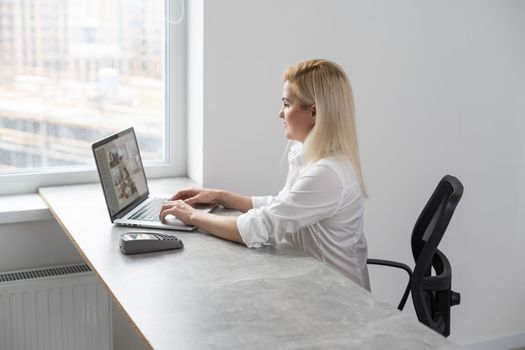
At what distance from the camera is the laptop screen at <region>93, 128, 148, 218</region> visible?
2.20 m

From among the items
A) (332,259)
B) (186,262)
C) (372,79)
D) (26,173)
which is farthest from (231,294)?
(372,79)

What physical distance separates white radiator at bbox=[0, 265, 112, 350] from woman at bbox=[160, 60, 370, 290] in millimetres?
574

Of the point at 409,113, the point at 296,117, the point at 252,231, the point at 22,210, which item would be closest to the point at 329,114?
the point at 296,117

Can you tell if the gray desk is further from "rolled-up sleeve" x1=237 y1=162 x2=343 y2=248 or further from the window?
the window

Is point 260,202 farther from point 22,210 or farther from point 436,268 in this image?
point 22,210

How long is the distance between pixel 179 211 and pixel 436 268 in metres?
0.81

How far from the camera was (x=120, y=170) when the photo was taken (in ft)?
7.63

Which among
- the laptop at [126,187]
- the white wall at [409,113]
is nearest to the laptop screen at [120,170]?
the laptop at [126,187]

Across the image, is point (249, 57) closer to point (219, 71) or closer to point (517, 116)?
point (219, 71)

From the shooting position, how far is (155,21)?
112 inches

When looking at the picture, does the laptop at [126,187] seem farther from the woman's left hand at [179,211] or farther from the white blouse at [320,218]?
the white blouse at [320,218]

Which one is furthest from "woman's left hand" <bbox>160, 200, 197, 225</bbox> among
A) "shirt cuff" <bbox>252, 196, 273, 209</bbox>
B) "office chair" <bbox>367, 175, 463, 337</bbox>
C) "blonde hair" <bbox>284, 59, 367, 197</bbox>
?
"office chair" <bbox>367, 175, 463, 337</bbox>

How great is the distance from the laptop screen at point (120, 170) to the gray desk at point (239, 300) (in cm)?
13

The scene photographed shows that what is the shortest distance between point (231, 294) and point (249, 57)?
1296 mm
